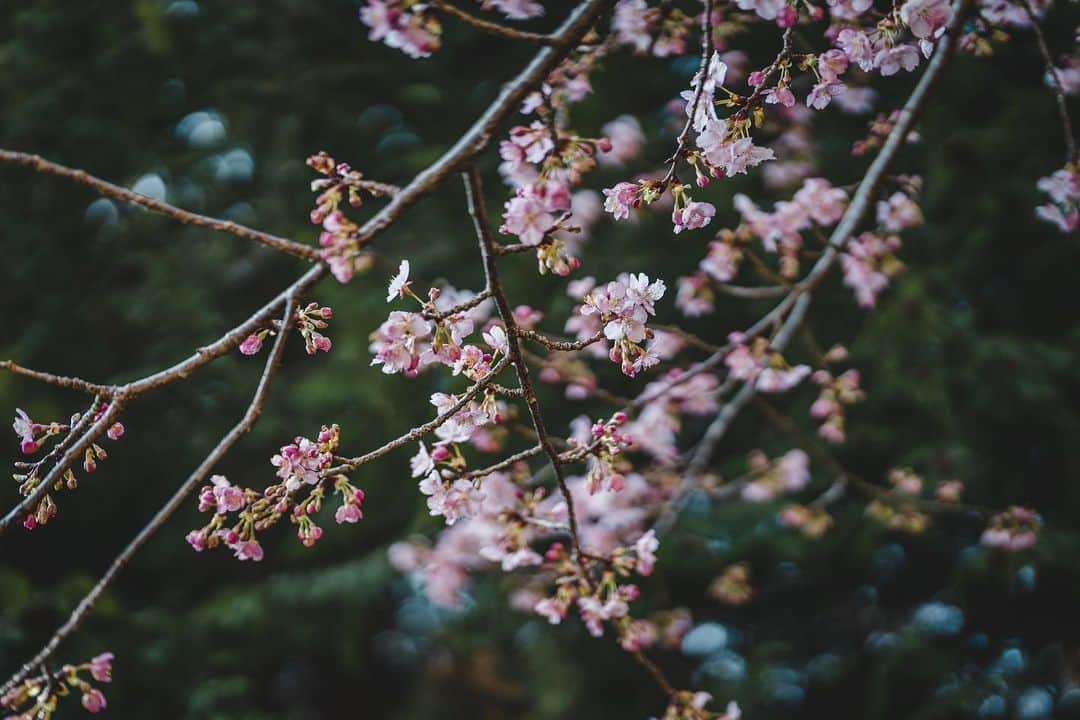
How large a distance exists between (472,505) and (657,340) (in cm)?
40

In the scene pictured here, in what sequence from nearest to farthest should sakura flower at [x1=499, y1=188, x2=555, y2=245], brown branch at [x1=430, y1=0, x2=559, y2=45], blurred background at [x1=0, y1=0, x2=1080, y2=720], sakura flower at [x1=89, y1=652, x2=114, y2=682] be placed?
1. brown branch at [x1=430, y1=0, x2=559, y2=45]
2. sakura flower at [x1=499, y1=188, x2=555, y2=245]
3. sakura flower at [x1=89, y1=652, x2=114, y2=682]
4. blurred background at [x1=0, y1=0, x2=1080, y2=720]

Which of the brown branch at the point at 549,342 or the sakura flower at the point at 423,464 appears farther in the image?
the sakura flower at the point at 423,464

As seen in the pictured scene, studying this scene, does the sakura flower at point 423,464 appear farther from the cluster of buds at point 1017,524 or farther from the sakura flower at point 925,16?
the cluster of buds at point 1017,524

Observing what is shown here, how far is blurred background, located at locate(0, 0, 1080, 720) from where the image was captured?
3090 mm

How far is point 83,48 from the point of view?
3.81 m

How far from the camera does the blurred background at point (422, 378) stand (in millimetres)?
3090

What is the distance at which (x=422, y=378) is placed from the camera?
349cm

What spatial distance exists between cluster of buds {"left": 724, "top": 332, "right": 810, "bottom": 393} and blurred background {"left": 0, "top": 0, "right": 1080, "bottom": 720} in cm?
128

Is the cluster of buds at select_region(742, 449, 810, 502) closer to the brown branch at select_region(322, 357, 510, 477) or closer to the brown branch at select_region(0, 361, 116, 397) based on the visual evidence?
the brown branch at select_region(322, 357, 510, 477)

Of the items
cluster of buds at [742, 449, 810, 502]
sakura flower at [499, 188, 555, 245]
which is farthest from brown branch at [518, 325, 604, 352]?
cluster of buds at [742, 449, 810, 502]

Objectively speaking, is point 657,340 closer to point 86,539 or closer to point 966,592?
point 966,592

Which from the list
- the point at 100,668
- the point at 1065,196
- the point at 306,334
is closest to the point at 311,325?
the point at 306,334

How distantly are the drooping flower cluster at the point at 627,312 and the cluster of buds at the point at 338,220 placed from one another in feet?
1.11

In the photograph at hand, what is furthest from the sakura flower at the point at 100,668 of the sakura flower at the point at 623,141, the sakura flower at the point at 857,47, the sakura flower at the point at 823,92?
the sakura flower at the point at 623,141
